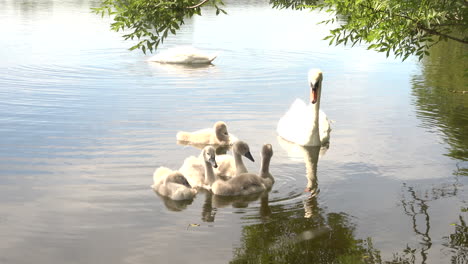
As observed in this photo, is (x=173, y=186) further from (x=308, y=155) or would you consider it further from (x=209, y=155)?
(x=308, y=155)

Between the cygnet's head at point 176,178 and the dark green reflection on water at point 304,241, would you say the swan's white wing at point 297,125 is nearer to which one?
the cygnet's head at point 176,178

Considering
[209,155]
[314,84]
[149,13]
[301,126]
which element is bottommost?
[301,126]

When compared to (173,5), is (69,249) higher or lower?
lower

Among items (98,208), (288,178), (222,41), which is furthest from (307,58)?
(98,208)

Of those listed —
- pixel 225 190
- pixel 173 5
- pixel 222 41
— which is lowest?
pixel 222 41

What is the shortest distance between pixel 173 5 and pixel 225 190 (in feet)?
8.65

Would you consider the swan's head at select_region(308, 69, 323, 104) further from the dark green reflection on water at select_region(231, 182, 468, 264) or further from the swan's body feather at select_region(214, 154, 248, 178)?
the dark green reflection on water at select_region(231, 182, 468, 264)

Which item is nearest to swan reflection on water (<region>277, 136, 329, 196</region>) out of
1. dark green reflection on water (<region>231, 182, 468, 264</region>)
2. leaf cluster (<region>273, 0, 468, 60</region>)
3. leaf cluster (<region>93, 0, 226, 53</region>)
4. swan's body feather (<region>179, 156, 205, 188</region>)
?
dark green reflection on water (<region>231, 182, 468, 264</region>)

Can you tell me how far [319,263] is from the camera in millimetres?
7797

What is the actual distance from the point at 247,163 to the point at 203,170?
1.40 meters

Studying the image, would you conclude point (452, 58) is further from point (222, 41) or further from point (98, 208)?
point (98, 208)

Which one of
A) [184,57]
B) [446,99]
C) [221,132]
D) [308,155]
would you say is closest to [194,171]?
[221,132]

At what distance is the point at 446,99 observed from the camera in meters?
18.2

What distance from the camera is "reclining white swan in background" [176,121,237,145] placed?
1318cm
